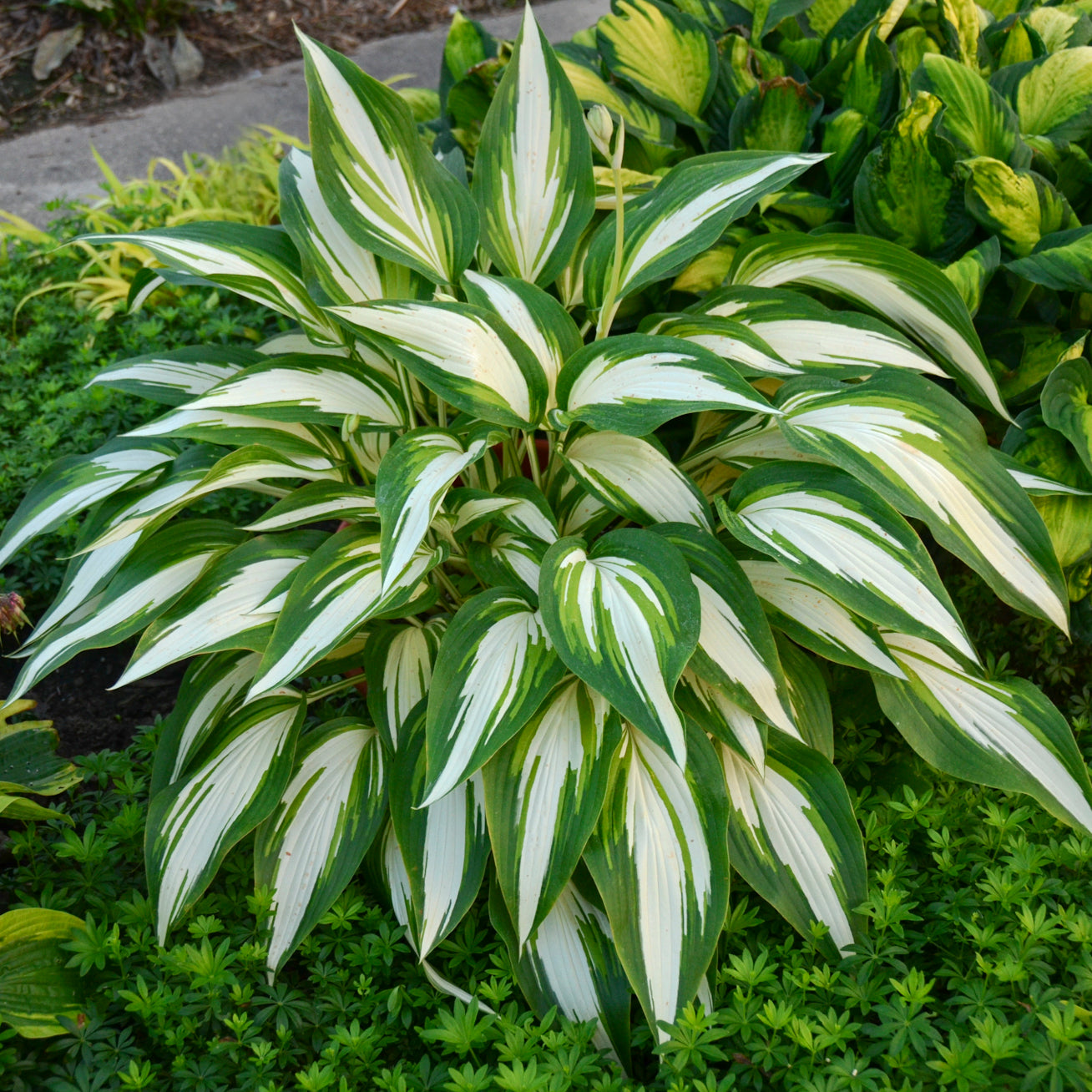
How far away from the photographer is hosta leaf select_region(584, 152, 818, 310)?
162 cm

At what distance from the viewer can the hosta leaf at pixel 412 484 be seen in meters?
1.28

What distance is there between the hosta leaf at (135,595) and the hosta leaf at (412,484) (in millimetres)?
423

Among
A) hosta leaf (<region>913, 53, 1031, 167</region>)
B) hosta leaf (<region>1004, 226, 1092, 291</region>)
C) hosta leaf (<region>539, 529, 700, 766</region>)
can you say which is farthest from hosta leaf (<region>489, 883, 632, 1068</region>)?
hosta leaf (<region>913, 53, 1031, 167</region>)

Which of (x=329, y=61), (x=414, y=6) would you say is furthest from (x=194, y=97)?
(x=329, y=61)

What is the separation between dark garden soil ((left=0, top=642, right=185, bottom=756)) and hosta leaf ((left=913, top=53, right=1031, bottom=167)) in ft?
6.12

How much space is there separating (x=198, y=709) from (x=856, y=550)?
3.42 ft

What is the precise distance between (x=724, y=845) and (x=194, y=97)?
4.22m

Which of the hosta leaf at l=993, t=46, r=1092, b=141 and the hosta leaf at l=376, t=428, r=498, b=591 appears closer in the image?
the hosta leaf at l=376, t=428, r=498, b=591

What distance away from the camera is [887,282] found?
178 cm

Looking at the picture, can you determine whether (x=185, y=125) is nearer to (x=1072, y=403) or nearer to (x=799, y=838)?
(x=1072, y=403)

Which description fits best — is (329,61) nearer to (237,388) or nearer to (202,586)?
(237,388)

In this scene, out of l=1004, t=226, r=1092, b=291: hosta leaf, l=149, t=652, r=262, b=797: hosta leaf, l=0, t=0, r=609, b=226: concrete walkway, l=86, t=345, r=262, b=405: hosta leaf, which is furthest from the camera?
l=0, t=0, r=609, b=226: concrete walkway

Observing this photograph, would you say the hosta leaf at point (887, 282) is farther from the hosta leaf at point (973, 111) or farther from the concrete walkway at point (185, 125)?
the concrete walkway at point (185, 125)

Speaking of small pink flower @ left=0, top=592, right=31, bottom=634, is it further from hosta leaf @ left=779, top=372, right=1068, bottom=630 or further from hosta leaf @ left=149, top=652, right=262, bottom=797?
hosta leaf @ left=779, top=372, right=1068, bottom=630
